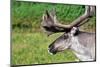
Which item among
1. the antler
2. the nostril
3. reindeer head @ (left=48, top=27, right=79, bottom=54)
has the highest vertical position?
the antler

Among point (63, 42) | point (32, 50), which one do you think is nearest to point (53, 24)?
point (63, 42)

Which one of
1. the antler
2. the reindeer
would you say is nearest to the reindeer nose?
the reindeer

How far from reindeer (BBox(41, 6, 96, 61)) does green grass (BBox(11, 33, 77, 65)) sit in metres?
0.06

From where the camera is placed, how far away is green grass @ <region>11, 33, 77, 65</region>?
2.15 meters

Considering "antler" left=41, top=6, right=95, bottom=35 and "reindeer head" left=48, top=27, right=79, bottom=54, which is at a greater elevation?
"antler" left=41, top=6, right=95, bottom=35

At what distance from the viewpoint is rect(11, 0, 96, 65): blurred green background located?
2.16m

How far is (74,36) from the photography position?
2.40 m

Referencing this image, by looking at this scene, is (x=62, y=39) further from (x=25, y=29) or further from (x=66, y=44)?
(x=25, y=29)

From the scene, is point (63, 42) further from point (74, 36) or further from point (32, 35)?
point (32, 35)

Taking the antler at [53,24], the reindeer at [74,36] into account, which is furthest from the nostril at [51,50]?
the antler at [53,24]

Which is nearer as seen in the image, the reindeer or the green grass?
the green grass

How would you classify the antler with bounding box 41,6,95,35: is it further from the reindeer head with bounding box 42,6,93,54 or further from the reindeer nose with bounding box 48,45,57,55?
the reindeer nose with bounding box 48,45,57,55

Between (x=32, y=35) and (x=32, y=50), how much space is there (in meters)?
0.17

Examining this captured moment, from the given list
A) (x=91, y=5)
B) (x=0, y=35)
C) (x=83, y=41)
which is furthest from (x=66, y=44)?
(x=0, y=35)
